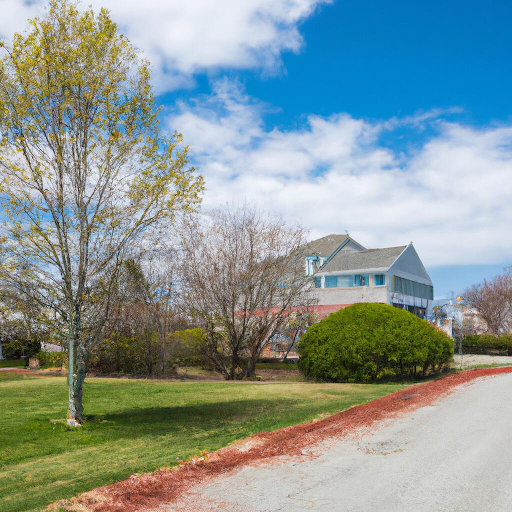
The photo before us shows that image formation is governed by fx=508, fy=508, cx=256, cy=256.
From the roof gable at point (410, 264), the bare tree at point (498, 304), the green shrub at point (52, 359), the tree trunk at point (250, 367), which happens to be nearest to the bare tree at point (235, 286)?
the tree trunk at point (250, 367)

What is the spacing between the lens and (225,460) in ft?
23.9

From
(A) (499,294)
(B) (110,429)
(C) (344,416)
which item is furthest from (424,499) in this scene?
(A) (499,294)

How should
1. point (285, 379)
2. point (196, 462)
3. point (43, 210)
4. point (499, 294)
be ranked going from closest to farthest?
point (196, 462), point (43, 210), point (285, 379), point (499, 294)

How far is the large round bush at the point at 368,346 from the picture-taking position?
822 inches

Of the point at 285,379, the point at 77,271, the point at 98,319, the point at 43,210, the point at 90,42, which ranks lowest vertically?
the point at 285,379

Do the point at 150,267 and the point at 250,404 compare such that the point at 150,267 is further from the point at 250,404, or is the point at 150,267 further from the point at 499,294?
the point at 499,294

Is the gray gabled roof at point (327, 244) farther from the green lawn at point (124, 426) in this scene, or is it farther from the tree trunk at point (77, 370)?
the tree trunk at point (77, 370)

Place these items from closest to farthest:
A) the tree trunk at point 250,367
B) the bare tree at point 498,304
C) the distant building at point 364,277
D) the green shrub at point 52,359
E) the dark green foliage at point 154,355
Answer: the tree trunk at point 250,367 < the dark green foliage at point 154,355 < the green shrub at point 52,359 < the distant building at point 364,277 < the bare tree at point 498,304

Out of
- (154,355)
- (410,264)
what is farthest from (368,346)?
(410,264)

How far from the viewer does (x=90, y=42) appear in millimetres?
10641

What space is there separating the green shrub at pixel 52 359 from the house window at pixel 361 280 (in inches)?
875

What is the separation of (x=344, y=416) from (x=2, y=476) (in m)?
6.56

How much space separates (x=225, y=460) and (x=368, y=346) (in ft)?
47.4

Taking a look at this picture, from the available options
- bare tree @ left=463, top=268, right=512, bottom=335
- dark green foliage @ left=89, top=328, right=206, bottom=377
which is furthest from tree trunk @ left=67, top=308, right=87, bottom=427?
bare tree @ left=463, top=268, right=512, bottom=335
